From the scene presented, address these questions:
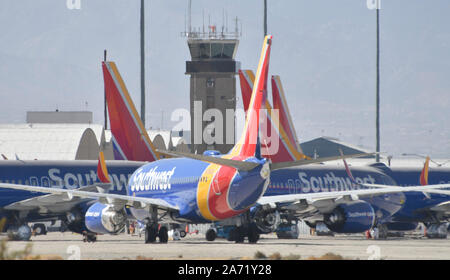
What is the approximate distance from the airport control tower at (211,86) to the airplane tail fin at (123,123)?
40096 millimetres

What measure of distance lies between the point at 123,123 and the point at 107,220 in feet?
45.4

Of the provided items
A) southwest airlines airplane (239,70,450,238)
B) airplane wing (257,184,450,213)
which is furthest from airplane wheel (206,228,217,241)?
A: southwest airlines airplane (239,70,450,238)

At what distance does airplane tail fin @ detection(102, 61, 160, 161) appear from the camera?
47.1 m

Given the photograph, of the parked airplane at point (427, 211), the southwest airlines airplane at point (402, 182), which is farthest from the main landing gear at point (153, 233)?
the parked airplane at point (427, 211)

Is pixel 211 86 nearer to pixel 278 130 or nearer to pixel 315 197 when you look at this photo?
pixel 278 130

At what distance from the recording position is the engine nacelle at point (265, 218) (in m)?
35.1

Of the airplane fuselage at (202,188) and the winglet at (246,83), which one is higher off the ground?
the winglet at (246,83)

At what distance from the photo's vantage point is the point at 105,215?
1336 inches

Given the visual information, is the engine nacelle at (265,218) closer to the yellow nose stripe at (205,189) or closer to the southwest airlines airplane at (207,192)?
the southwest airlines airplane at (207,192)

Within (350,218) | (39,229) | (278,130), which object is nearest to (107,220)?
(350,218)

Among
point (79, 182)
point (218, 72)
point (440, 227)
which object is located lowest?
point (440, 227)

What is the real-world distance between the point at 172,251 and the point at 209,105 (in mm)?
64867

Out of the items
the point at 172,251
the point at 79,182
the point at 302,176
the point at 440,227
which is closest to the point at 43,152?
the point at 79,182

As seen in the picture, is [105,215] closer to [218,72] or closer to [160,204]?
[160,204]
